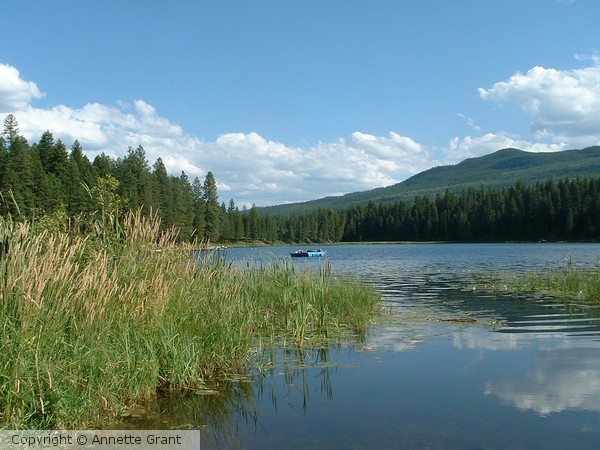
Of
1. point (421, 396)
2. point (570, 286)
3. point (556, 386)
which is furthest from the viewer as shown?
point (570, 286)

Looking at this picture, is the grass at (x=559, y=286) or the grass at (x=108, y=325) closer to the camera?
the grass at (x=108, y=325)

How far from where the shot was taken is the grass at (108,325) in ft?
21.5

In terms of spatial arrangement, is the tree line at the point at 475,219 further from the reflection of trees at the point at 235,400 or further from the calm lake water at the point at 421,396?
the reflection of trees at the point at 235,400

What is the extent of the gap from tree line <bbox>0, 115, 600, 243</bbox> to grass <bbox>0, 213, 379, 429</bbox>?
124 feet

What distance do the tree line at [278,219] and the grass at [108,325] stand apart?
37.8 meters

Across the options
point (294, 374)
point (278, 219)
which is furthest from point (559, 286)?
point (278, 219)

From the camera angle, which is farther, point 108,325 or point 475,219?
point 475,219

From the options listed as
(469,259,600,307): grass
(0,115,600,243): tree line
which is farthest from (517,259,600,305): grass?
(0,115,600,243): tree line

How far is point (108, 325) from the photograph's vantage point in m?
7.86

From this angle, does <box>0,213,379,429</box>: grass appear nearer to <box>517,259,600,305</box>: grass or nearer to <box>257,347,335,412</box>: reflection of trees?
<box>257,347,335,412</box>: reflection of trees

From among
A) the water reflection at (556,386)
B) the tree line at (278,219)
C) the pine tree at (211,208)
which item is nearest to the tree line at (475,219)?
the tree line at (278,219)

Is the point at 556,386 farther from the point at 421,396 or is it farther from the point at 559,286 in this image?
the point at 559,286

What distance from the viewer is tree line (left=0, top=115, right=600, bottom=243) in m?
74.8

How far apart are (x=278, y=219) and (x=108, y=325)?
187 m
